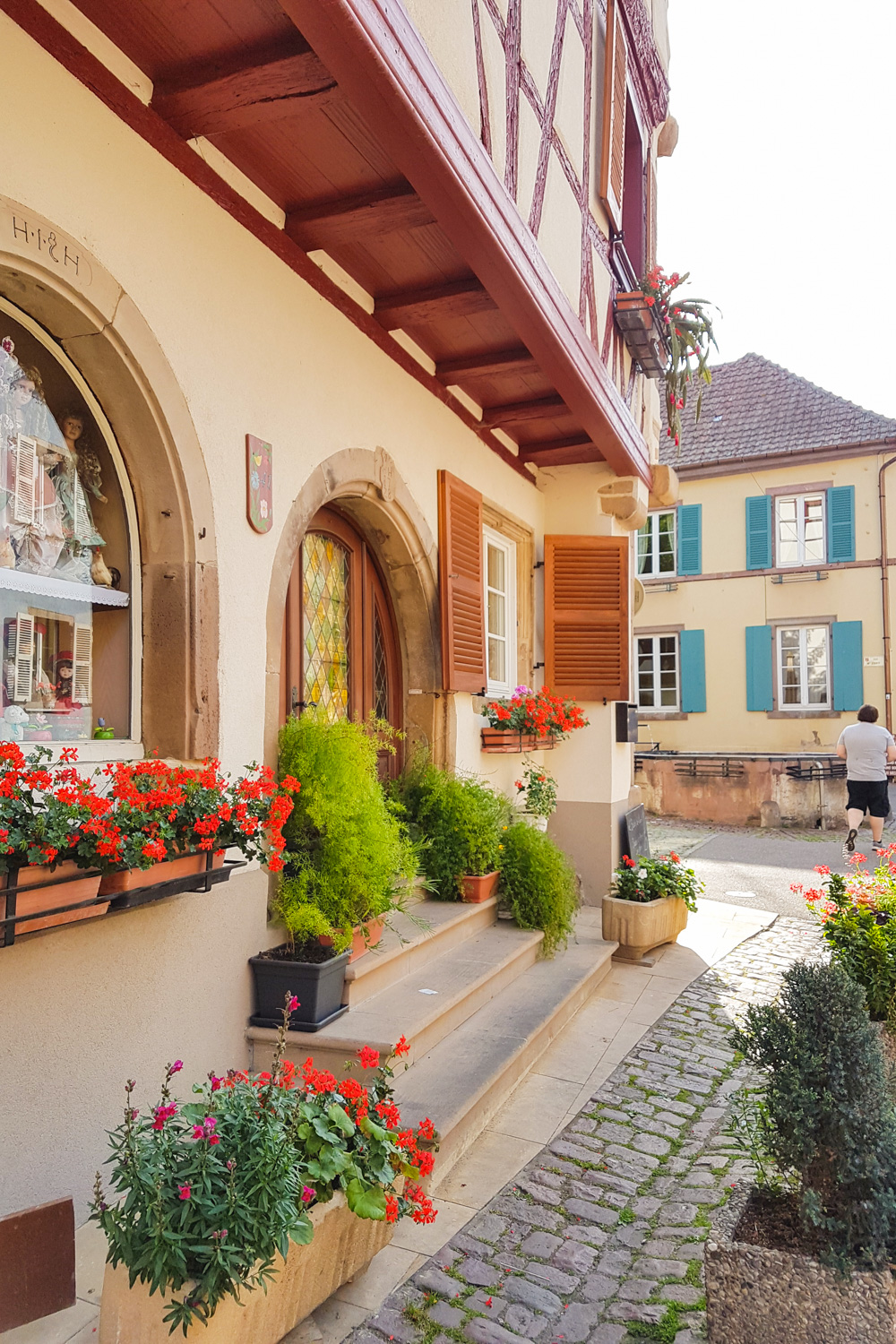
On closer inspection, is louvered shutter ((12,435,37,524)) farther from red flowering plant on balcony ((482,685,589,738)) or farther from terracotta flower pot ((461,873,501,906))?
red flowering plant on balcony ((482,685,589,738))

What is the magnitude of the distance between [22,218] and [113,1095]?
2550 millimetres

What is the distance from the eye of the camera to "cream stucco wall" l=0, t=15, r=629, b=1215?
2.55 meters

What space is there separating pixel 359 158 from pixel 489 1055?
353 cm

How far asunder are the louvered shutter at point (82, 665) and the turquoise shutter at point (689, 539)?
1581 cm

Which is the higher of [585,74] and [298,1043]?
[585,74]

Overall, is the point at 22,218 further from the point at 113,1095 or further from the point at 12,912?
the point at 113,1095

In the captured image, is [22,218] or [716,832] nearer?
[22,218]

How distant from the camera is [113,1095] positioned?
111 inches

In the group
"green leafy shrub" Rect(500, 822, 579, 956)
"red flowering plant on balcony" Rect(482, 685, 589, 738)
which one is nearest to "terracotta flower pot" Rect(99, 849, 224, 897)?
"green leafy shrub" Rect(500, 822, 579, 956)

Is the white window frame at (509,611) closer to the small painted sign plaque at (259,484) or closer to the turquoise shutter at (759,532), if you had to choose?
the small painted sign plaque at (259,484)

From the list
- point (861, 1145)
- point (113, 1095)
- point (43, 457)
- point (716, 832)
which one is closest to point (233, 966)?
point (113, 1095)

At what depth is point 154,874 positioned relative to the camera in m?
2.69

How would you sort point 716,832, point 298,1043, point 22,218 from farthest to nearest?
point 716,832 < point 298,1043 < point 22,218

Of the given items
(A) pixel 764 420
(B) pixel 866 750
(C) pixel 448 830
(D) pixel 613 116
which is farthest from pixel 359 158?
(A) pixel 764 420
